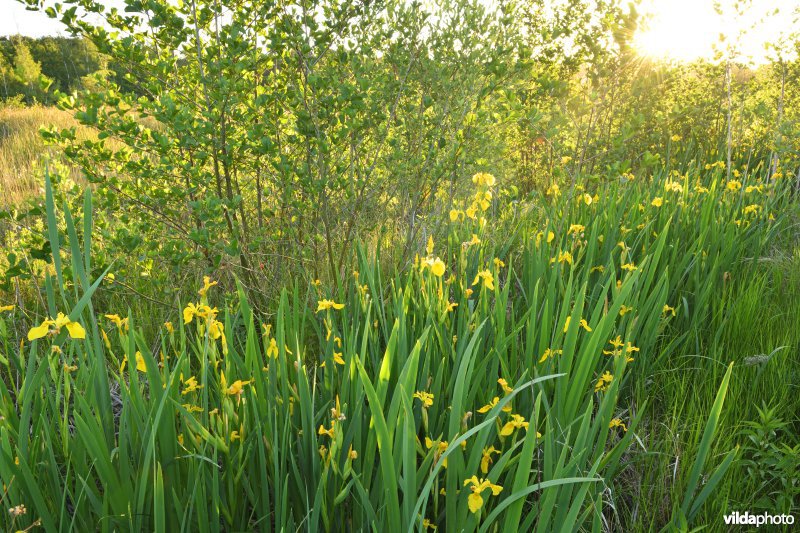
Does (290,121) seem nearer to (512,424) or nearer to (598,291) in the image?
(598,291)

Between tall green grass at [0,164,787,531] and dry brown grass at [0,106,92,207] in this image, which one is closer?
tall green grass at [0,164,787,531]

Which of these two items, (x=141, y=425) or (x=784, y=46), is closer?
(x=141, y=425)

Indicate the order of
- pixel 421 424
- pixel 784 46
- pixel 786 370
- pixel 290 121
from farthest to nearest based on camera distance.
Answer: pixel 784 46, pixel 290 121, pixel 786 370, pixel 421 424

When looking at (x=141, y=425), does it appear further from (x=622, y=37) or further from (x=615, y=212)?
(x=622, y=37)

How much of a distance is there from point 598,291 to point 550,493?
1404 mm

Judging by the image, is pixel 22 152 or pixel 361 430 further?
pixel 22 152

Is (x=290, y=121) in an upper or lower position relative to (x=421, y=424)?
upper

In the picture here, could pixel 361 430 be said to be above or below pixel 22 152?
below

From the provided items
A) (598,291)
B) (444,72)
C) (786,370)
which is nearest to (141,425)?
(598,291)

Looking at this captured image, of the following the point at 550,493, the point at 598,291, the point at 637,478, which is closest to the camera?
the point at 550,493

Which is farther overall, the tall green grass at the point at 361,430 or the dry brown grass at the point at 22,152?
the dry brown grass at the point at 22,152

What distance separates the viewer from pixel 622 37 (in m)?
3.29

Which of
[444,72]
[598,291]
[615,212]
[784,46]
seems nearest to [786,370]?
[598,291]

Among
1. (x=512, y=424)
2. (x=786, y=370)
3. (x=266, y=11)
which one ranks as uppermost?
(x=266, y=11)
